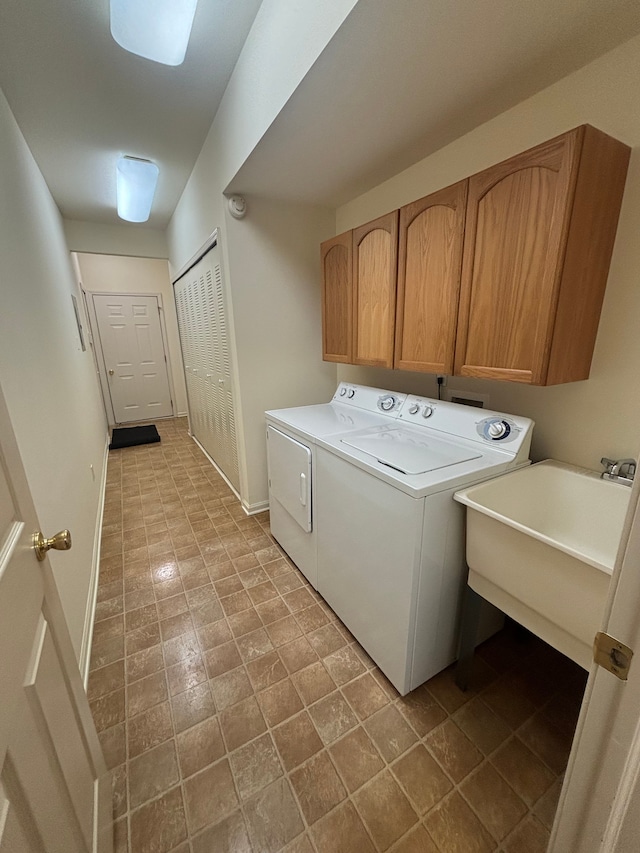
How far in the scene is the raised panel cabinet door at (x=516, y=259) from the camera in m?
1.07

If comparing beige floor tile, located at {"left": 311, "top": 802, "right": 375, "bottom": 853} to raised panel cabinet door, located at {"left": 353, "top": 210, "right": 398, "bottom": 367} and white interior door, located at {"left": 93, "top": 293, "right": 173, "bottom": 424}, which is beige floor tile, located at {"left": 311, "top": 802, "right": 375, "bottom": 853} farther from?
white interior door, located at {"left": 93, "top": 293, "right": 173, "bottom": 424}

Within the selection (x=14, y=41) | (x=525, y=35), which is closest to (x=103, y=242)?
(x=14, y=41)

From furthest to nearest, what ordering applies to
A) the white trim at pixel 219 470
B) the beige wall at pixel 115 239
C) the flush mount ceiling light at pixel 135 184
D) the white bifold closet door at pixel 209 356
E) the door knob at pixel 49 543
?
the beige wall at pixel 115 239
the white trim at pixel 219 470
the white bifold closet door at pixel 209 356
the flush mount ceiling light at pixel 135 184
the door knob at pixel 49 543

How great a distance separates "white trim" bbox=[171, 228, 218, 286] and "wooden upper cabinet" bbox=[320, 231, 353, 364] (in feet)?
2.79

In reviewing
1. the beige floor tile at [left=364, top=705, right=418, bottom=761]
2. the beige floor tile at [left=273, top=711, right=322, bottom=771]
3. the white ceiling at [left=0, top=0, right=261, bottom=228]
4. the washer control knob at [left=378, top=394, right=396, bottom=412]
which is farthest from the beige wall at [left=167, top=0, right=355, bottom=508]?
the beige floor tile at [left=364, top=705, right=418, bottom=761]

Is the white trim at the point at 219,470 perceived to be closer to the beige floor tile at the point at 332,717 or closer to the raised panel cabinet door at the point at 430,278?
the beige floor tile at the point at 332,717

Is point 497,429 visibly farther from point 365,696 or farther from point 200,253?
point 200,253

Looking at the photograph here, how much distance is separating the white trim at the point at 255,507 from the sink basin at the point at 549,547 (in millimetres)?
1857

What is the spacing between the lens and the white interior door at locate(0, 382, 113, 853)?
0.53 meters

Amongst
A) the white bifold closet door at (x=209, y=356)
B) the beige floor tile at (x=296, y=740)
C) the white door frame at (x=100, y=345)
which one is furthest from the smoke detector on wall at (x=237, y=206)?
the white door frame at (x=100, y=345)

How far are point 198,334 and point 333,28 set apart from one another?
272 cm

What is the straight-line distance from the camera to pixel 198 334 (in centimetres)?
344

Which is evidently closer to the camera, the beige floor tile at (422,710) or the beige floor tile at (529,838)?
the beige floor tile at (529,838)

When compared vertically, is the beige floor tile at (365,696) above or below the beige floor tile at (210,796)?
above
